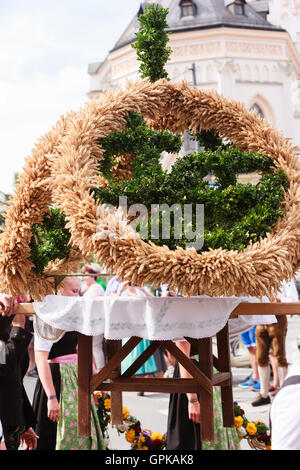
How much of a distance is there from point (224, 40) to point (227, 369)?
1195 inches

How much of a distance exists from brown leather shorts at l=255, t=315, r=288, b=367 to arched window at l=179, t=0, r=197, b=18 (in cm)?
2780

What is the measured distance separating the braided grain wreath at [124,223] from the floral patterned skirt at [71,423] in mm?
1593

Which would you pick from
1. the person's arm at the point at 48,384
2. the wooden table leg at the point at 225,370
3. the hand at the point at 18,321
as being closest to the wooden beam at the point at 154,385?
the wooden table leg at the point at 225,370

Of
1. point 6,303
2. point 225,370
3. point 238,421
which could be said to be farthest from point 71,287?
point 6,303

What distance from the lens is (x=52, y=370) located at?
4348mm

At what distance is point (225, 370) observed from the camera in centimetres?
329

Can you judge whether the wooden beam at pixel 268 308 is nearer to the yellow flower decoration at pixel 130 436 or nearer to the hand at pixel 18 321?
the hand at pixel 18 321

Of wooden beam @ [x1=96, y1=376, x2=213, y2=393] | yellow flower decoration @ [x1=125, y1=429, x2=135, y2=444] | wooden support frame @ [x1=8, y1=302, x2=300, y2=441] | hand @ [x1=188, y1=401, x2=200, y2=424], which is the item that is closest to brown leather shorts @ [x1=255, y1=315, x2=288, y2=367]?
yellow flower decoration @ [x1=125, y1=429, x2=135, y2=444]

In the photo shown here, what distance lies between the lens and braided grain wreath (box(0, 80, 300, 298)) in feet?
7.50

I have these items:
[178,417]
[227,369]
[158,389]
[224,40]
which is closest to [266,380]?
[178,417]

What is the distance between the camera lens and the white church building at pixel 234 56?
1224 inches

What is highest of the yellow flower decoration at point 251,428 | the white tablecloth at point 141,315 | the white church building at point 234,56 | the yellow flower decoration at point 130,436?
the white church building at point 234,56

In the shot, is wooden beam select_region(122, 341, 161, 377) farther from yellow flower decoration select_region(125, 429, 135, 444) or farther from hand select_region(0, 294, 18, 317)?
yellow flower decoration select_region(125, 429, 135, 444)

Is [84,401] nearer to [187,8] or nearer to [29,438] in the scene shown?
[29,438]
